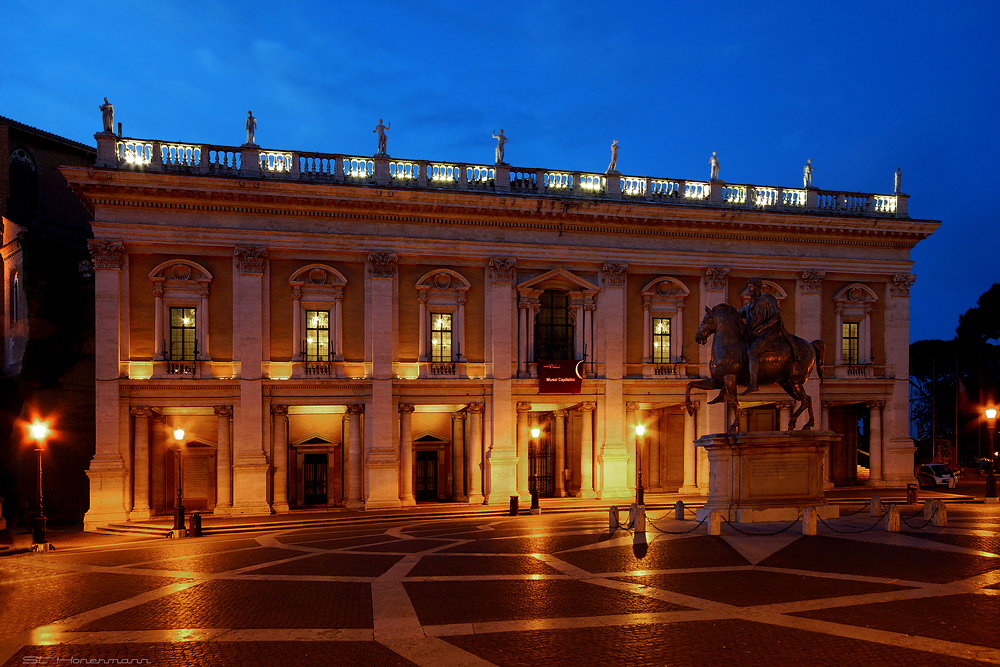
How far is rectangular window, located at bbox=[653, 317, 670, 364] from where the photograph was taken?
1256 inches

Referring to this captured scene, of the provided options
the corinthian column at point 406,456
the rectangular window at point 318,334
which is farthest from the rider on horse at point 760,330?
the rectangular window at point 318,334

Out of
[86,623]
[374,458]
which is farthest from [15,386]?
[86,623]

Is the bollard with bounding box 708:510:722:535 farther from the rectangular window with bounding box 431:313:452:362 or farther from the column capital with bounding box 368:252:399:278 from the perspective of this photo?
the column capital with bounding box 368:252:399:278

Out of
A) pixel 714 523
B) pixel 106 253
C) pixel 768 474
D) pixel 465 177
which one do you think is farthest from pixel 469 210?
pixel 714 523

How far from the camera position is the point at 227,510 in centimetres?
2703

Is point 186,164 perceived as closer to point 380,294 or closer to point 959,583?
point 380,294

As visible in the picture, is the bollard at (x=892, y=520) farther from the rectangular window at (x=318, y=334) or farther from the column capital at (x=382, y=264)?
the rectangular window at (x=318, y=334)

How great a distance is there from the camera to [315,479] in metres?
31.7

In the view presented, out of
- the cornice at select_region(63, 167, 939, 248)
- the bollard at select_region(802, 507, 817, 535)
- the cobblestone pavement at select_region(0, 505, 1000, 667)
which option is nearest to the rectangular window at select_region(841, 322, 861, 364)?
the cornice at select_region(63, 167, 939, 248)

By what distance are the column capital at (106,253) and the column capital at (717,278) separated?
24.4 m

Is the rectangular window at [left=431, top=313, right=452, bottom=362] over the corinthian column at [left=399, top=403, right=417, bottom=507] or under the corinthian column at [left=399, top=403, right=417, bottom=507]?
over

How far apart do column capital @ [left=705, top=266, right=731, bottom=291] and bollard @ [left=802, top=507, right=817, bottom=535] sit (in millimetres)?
16261

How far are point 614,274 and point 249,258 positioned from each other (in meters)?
15.3

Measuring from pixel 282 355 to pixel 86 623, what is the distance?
59.0 ft
